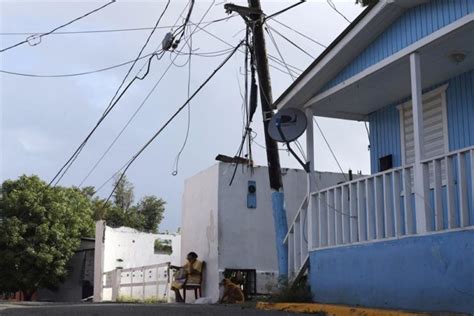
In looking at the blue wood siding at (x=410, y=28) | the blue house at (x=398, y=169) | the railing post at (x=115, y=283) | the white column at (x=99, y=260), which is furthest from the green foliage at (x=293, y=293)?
the white column at (x=99, y=260)

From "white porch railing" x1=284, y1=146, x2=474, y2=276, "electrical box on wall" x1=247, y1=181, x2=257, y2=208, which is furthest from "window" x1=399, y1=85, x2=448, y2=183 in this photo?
"electrical box on wall" x1=247, y1=181, x2=257, y2=208

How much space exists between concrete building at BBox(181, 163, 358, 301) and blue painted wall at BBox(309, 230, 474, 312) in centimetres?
602

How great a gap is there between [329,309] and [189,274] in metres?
7.85

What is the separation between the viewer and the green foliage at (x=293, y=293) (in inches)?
406

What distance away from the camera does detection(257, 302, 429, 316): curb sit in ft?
25.5

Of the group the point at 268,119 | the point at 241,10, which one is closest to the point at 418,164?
the point at 268,119

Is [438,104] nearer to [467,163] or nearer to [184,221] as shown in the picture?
[467,163]

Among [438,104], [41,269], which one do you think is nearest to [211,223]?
[438,104]

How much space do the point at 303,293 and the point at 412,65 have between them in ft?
12.7

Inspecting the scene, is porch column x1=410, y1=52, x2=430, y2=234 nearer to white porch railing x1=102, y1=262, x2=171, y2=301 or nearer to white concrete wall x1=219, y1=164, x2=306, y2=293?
white concrete wall x1=219, y1=164, x2=306, y2=293

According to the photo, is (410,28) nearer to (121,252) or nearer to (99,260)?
(99,260)

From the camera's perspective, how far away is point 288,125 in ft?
34.7

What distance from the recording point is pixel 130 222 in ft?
132

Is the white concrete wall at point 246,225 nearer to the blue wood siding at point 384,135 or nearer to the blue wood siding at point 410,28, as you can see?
the blue wood siding at point 384,135
